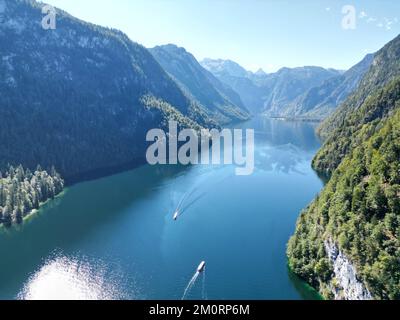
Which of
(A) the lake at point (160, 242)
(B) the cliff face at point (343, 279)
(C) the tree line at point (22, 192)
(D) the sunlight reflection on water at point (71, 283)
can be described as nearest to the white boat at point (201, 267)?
(A) the lake at point (160, 242)

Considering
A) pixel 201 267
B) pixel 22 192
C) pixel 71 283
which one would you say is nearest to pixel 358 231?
pixel 201 267

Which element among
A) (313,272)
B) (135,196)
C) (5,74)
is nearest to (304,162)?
(135,196)

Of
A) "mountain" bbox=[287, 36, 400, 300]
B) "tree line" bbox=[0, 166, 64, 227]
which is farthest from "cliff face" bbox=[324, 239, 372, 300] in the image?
"tree line" bbox=[0, 166, 64, 227]

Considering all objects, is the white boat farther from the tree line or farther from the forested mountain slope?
the tree line

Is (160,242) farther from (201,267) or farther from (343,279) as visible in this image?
(343,279)

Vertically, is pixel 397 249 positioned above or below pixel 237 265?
above
